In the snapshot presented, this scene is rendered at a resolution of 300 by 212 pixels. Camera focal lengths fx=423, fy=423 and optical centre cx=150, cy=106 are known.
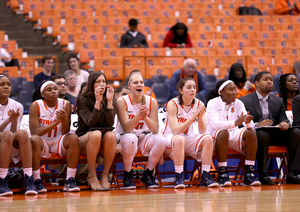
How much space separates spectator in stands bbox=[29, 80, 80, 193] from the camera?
4.77m

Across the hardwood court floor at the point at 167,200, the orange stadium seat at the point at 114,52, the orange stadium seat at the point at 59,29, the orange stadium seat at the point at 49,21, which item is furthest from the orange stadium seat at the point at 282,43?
the hardwood court floor at the point at 167,200

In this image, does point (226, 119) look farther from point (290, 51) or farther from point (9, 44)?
point (9, 44)

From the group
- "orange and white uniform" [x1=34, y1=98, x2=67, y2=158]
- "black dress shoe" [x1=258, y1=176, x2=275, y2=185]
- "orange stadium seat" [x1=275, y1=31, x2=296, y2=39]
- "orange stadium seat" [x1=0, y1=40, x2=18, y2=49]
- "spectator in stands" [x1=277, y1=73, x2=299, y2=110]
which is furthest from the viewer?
"orange stadium seat" [x1=275, y1=31, x2=296, y2=39]

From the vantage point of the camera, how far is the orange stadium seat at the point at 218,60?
11.0 metres

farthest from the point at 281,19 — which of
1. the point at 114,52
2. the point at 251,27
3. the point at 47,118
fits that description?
the point at 47,118

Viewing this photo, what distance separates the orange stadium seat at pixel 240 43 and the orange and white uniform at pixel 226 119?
24.0ft

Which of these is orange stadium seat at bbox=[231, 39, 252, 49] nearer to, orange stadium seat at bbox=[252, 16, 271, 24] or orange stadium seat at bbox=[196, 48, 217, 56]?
orange stadium seat at bbox=[196, 48, 217, 56]

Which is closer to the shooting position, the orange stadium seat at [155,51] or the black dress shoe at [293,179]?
the black dress shoe at [293,179]

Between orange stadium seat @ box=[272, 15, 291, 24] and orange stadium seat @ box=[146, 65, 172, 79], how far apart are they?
5731 millimetres

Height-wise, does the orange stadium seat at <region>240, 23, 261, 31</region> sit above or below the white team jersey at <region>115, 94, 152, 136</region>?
above

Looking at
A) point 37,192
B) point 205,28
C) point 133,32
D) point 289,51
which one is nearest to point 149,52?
point 133,32

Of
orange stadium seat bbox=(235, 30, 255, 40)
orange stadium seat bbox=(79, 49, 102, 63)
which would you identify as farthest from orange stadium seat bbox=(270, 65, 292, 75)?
orange stadium seat bbox=(79, 49, 102, 63)

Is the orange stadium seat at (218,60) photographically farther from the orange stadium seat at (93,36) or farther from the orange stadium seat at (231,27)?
the orange stadium seat at (93,36)

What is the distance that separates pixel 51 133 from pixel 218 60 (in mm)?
6803
